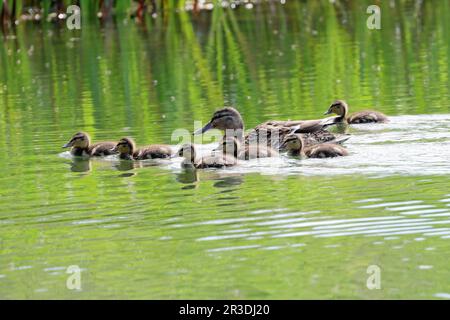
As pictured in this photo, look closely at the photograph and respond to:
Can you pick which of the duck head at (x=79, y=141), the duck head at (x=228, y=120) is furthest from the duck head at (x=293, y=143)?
the duck head at (x=79, y=141)

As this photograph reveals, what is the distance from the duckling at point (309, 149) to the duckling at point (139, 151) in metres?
1.13

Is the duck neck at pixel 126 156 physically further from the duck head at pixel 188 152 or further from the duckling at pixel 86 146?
the duck head at pixel 188 152

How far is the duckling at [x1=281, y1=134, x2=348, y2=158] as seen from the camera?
10836 millimetres

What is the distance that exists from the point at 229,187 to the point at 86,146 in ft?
8.99

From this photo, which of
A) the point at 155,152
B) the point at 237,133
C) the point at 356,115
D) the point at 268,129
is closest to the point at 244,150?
the point at 268,129

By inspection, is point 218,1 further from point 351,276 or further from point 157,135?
point 351,276

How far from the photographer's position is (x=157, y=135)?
12891mm

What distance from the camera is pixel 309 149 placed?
36.9 feet

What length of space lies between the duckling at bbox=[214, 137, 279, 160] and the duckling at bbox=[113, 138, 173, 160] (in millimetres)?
549

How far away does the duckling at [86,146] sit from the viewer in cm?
1205

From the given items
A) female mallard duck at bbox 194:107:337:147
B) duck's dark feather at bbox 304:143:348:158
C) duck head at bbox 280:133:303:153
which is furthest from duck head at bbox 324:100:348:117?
duck's dark feather at bbox 304:143:348:158

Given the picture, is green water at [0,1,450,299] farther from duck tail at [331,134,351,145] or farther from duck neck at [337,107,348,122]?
duck neck at [337,107,348,122]

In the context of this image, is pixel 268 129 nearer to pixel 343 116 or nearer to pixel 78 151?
pixel 343 116
